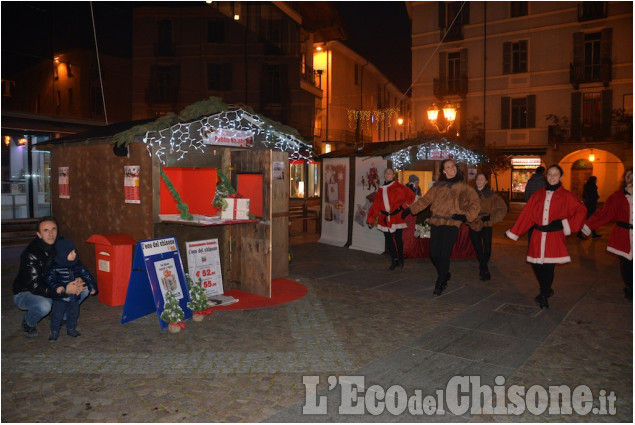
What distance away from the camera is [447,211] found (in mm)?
7270

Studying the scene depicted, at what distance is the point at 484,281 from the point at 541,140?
890 inches

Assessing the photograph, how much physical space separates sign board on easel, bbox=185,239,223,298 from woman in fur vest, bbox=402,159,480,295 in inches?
123

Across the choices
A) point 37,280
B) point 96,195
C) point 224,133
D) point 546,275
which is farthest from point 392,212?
point 37,280

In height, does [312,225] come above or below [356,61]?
below

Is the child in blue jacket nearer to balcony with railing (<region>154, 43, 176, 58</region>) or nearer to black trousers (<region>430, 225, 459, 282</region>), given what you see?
black trousers (<region>430, 225, 459, 282</region>)

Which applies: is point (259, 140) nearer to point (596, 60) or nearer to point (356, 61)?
point (596, 60)

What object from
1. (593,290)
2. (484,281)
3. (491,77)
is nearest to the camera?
(593,290)

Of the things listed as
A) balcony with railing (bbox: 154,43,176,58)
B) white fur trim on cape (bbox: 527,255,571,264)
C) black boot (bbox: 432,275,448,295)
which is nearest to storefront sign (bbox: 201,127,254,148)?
black boot (bbox: 432,275,448,295)

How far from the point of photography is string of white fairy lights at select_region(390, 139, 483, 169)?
37.0 feet

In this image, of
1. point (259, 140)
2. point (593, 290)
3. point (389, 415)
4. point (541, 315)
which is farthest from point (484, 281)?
point (389, 415)

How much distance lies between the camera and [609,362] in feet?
15.3

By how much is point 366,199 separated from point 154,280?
685 cm

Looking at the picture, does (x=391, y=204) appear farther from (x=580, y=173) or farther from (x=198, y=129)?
(x=580, y=173)

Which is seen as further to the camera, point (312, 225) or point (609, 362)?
point (312, 225)
